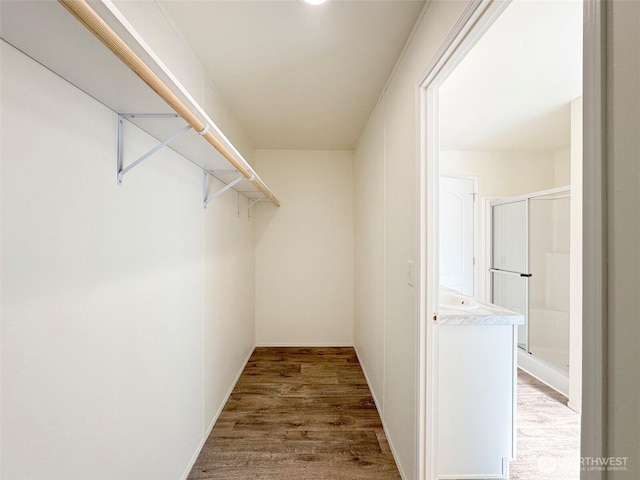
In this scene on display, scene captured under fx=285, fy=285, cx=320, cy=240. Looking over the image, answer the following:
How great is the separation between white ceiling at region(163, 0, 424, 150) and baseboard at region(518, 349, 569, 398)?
290 centimetres

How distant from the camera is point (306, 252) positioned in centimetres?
354

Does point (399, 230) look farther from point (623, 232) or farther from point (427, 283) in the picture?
point (623, 232)

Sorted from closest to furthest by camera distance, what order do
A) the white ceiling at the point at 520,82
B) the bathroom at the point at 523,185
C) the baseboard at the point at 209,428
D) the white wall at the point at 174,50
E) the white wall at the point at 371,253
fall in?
1. the white wall at the point at 174,50
2. the white ceiling at the point at 520,82
3. the baseboard at the point at 209,428
4. the bathroom at the point at 523,185
5. the white wall at the point at 371,253

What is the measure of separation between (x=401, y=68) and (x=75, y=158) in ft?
5.40

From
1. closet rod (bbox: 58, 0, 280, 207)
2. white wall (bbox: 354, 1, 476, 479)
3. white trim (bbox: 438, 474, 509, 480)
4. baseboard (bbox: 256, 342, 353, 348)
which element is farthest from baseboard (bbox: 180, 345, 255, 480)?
closet rod (bbox: 58, 0, 280, 207)

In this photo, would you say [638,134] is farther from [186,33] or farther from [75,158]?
[186,33]

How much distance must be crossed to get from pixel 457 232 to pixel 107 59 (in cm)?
373

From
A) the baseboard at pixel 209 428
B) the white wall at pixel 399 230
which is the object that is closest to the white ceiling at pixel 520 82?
the white wall at pixel 399 230

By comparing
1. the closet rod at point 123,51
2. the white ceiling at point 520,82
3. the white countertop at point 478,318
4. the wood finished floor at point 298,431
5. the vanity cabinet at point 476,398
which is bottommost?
the wood finished floor at point 298,431

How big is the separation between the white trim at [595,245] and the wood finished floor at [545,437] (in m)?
1.55

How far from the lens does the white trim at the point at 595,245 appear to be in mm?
521

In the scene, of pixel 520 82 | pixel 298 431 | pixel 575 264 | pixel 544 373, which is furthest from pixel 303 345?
pixel 520 82

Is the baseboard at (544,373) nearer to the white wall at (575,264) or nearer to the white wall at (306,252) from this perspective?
the white wall at (575,264)

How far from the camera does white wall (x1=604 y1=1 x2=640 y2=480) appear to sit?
477mm
